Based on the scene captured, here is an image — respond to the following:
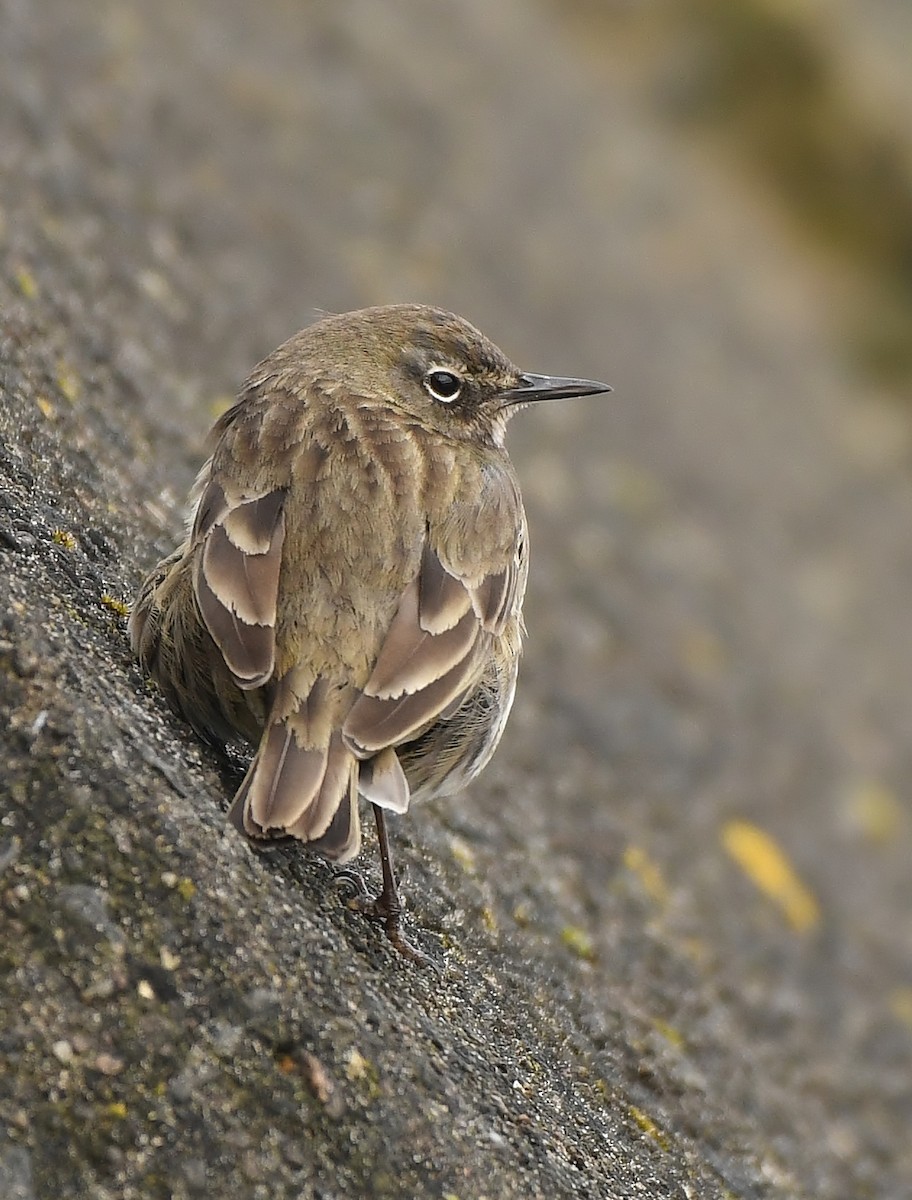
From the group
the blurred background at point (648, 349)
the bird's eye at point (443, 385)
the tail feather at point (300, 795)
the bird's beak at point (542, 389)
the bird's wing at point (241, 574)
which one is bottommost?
the tail feather at point (300, 795)

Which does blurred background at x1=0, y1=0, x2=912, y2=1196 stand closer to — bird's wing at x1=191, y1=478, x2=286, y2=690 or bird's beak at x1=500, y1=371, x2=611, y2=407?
bird's beak at x1=500, y1=371, x2=611, y2=407

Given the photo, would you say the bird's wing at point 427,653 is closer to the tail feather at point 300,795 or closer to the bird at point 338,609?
the bird at point 338,609

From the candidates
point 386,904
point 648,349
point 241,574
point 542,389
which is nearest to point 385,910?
point 386,904

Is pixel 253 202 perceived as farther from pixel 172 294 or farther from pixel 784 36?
pixel 784 36

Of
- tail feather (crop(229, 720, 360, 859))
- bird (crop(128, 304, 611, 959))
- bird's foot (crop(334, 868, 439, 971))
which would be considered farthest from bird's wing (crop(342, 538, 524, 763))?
bird's foot (crop(334, 868, 439, 971))

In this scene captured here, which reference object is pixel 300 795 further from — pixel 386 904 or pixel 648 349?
pixel 648 349

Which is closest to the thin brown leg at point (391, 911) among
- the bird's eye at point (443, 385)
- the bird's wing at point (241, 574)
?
the bird's wing at point (241, 574)

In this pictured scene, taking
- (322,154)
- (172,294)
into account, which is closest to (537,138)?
(322,154)
